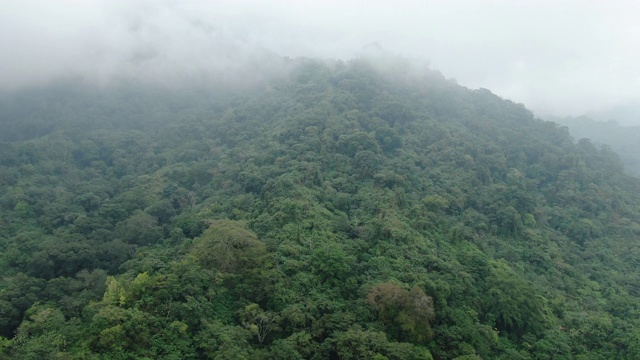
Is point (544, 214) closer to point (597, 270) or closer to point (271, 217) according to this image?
point (597, 270)

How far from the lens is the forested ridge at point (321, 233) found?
22875mm

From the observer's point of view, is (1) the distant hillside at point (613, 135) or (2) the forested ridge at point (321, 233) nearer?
(2) the forested ridge at point (321, 233)

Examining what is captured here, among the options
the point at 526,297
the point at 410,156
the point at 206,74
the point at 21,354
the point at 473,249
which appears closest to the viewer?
the point at 21,354

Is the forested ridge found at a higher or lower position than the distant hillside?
lower

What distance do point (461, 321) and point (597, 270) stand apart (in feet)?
61.1

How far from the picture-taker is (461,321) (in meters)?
24.8

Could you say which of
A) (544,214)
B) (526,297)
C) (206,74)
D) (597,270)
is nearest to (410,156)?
(544,214)

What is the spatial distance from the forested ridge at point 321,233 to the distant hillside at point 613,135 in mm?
21216

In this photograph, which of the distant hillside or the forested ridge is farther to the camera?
the distant hillside

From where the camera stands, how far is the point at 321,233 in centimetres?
3081

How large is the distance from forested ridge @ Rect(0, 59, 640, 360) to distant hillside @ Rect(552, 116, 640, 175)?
69.6ft

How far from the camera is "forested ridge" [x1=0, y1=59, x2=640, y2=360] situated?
901 inches

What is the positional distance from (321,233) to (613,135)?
278 feet

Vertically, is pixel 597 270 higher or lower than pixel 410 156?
lower
